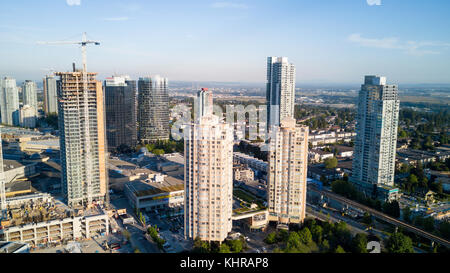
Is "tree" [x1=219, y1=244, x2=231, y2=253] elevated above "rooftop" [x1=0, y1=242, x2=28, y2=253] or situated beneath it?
situated beneath

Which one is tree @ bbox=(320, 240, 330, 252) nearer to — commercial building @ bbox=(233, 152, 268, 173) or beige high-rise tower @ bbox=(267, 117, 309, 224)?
beige high-rise tower @ bbox=(267, 117, 309, 224)

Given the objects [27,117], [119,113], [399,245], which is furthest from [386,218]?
A: [27,117]

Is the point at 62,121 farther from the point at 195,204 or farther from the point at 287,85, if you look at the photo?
the point at 287,85

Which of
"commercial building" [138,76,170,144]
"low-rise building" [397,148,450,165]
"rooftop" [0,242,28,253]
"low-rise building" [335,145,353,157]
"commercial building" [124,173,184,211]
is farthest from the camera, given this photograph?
"commercial building" [138,76,170,144]

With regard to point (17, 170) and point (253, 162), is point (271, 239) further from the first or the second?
point (17, 170)

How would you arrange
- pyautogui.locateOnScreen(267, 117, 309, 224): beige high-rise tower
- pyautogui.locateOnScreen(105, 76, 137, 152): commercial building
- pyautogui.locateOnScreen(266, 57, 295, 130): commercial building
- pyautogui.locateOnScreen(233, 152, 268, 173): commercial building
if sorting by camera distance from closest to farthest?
pyautogui.locateOnScreen(267, 117, 309, 224): beige high-rise tower → pyautogui.locateOnScreen(233, 152, 268, 173): commercial building → pyautogui.locateOnScreen(105, 76, 137, 152): commercial building → pyautogui.locateOnScreen(266, 57, 295, 130): commercial building

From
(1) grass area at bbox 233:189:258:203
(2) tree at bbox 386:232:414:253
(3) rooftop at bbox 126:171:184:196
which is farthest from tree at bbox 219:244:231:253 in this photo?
(3) rooftop at bbox 126:171:184:196
